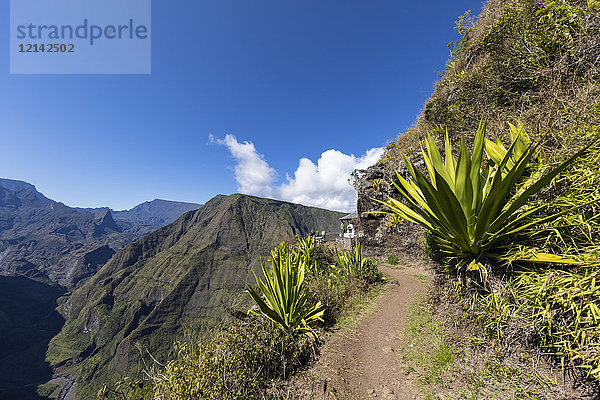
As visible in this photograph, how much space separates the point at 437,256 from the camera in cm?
334

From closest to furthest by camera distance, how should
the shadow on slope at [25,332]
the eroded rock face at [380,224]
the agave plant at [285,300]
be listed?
the agave plant at [285,300] → the eroded rock face at [380,224] → the shadow on slope at [25,332]

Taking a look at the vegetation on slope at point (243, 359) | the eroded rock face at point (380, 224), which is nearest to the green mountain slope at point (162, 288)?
the eroded rock face at point (380, 224)

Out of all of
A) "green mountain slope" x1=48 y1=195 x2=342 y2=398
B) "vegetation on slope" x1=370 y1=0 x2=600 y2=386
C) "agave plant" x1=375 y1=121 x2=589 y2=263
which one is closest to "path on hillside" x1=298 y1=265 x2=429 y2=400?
"vegetation on slope" x1=370 y1=0 x2=600 y2=386

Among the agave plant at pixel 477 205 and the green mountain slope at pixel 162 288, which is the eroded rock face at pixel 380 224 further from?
the green mountain slope at pixel 162 288

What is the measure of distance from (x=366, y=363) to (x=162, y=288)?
10676 cm

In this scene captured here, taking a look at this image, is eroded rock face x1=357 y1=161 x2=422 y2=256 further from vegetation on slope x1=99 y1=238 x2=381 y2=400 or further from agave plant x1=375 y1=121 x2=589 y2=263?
agave plant x1=375 y1=121 x2=589 y2=263

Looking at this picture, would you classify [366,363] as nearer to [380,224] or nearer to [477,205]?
[477,205]

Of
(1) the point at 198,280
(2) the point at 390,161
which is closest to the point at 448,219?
(2) the point at 390,161

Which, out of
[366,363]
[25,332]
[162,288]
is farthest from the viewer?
[162,288]

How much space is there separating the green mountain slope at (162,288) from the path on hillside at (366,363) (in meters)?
34.0

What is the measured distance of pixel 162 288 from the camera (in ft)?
289

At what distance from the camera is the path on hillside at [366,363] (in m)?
2.51

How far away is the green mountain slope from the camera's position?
6303 cm

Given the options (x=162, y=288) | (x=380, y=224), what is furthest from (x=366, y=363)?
(x=162, y=288)
